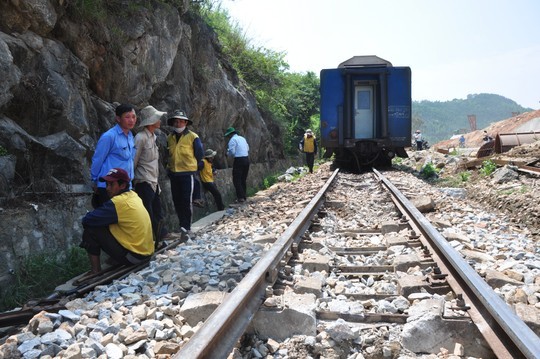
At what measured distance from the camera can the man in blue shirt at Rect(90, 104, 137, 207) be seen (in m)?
4.58

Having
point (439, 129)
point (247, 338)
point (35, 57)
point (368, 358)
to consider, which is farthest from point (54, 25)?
point (439, 129)

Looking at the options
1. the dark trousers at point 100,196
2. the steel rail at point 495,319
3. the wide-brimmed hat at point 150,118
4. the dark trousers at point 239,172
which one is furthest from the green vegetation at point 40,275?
the dark trousers at point 239,172

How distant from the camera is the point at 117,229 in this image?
4246mm

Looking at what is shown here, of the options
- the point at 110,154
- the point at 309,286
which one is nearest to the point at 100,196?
the point at 110,154

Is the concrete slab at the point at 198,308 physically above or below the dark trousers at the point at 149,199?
below

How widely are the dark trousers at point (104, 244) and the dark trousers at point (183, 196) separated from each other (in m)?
1.94

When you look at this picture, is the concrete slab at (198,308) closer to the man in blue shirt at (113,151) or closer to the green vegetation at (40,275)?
the green vegetation at (40,275)

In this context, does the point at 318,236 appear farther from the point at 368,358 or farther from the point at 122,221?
the point at 368,358

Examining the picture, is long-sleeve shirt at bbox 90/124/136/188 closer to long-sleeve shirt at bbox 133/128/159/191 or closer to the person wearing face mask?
long-sleeve shirt at bbox 133/128/159/191

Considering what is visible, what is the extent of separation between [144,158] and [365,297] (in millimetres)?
3257

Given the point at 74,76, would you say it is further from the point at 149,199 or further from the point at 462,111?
the point at 462,111

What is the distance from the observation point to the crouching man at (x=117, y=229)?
4121mm

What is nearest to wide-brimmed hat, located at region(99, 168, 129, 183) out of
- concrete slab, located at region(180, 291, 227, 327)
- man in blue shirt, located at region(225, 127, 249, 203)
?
concrete slab, located at region(180, 291, 227, 327)

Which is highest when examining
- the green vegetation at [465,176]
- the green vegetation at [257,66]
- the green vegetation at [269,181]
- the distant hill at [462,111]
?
the distant hill at [462,111]
